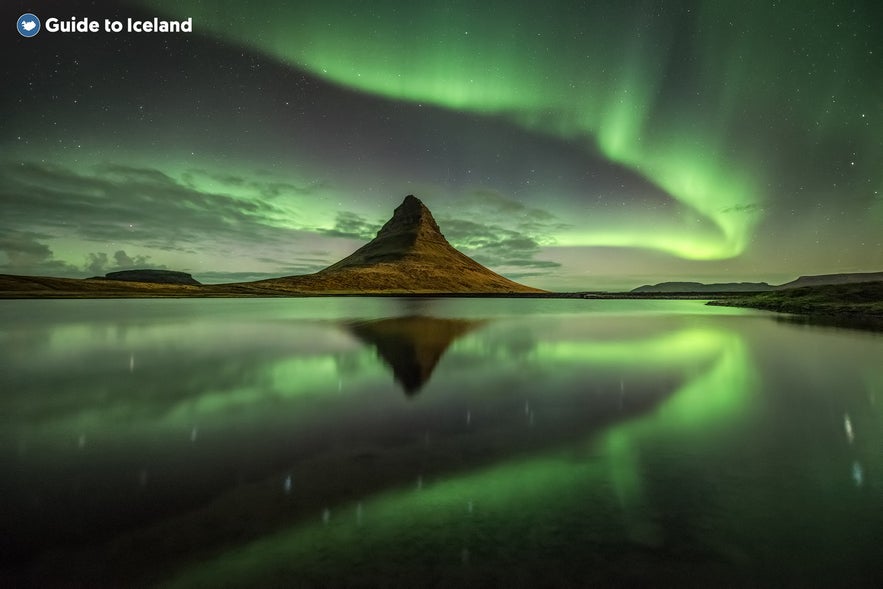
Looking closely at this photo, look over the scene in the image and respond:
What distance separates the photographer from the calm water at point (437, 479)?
4684mm

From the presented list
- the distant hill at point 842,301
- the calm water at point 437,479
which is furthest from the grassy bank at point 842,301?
the calm water at point 437,479

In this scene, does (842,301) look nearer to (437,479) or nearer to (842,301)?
(842,301)

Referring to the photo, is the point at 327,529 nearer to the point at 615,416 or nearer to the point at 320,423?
the point at 320,423

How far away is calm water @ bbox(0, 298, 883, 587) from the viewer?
4684 mm

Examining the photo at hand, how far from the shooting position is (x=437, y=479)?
703cm

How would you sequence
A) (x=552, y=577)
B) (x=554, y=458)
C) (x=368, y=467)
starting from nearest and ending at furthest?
(x=552, y=577)
(x=368, y=467)
(x=554, y=458)

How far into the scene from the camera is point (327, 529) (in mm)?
5340

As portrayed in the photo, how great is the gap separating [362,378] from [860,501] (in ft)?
44.0

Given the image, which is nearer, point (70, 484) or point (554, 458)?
point (70, 484)

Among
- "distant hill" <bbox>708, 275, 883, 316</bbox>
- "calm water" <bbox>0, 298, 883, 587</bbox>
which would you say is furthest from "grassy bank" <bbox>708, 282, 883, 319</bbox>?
"calm water" <bbox>0, 298, 883, 587</bbox>

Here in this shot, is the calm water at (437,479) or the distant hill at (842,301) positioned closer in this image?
the calm water at (437,479)

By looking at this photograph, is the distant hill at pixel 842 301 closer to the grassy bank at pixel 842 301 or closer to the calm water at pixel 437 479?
the grassy bank at pixel 842 301

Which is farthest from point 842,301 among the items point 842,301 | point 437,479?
point 437,479

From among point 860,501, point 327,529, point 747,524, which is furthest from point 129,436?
point 860,501
